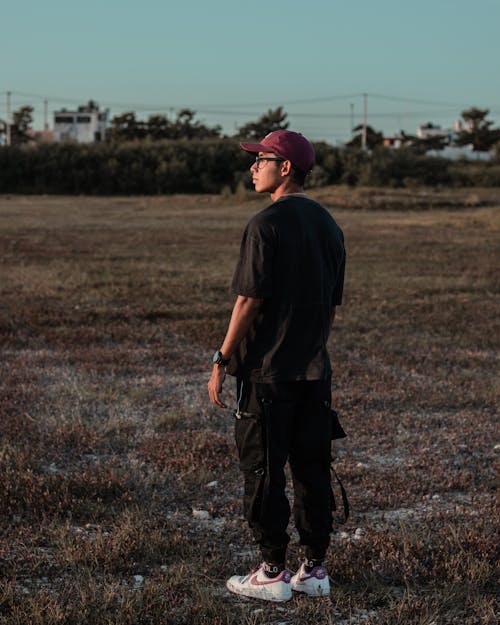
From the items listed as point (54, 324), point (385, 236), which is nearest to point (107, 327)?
point (54, 324)

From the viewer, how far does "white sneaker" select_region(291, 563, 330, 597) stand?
412cm

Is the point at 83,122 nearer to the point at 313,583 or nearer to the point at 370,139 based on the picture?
the point at 370,139

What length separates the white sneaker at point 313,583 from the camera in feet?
13.5

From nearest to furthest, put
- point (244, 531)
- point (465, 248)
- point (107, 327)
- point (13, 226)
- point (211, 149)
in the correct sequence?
point (244, 531) → point (107, 327) → point (465, 248) → point (13, 226) → point (211, 149)

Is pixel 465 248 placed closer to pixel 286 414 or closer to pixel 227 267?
pixel 227 267

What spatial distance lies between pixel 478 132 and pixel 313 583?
4083 inches

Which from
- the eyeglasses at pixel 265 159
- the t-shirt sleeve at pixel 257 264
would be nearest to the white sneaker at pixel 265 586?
the t-shirt sleeve at pixel 257 264

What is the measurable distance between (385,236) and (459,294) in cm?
1386

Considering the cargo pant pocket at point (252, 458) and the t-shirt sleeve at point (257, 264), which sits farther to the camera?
the cargo pant pocket at point (252, 458)

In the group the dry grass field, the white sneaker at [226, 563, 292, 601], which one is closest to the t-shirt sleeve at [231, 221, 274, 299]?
the white sneaker at [226, 563, 292, 601]

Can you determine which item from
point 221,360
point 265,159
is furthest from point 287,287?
point 265,159

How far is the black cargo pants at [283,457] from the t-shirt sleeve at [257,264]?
44 cm

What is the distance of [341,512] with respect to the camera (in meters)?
5.46

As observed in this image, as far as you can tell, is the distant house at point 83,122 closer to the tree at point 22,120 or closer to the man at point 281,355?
the tree at point 22,120
